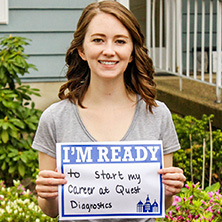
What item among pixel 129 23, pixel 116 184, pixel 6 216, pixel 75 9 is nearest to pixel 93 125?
pixel 116 184

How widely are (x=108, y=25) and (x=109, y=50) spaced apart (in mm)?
103

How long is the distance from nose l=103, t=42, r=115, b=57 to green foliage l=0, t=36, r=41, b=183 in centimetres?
264

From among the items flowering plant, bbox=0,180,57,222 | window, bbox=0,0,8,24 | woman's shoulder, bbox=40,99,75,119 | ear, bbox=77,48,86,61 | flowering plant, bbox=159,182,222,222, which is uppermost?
window, bbox=0,0,8,24

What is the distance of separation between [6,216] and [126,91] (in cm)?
168

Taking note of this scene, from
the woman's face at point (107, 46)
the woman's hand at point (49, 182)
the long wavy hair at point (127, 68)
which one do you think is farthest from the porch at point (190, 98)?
the woman's hand at point (49, 182)

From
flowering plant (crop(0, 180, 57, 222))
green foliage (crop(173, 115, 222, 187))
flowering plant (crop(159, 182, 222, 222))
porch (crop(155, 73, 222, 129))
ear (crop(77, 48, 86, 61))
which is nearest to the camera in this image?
ear (crop(77, 48, 86, 61))

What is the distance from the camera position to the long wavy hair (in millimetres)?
2098

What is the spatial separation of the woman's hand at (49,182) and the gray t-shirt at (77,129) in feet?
0.46

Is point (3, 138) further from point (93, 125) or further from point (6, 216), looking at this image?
point (93, 125)

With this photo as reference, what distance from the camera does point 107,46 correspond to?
204 centimetres

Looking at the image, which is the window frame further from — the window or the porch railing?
the porch railing

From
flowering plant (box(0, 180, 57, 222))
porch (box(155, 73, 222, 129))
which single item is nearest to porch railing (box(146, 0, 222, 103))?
porch (box(155, 73, 222, 129))

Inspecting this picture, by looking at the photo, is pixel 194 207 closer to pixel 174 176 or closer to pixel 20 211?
pixel 174 176

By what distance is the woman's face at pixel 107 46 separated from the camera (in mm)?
2049
